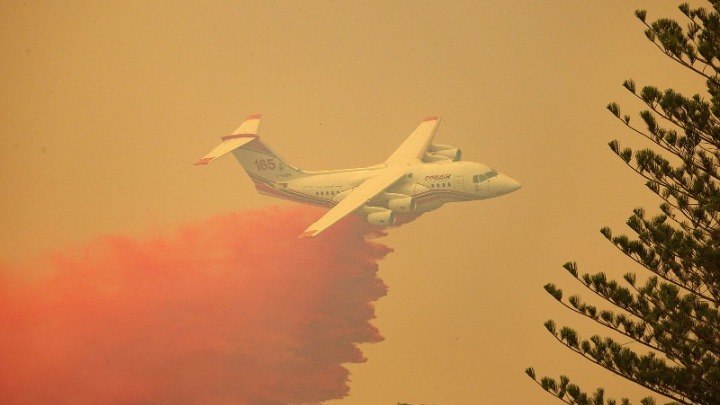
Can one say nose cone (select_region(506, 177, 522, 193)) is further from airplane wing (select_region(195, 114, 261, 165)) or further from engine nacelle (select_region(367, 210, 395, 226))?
airplane wing (select_region(195, 114, 261, 165))

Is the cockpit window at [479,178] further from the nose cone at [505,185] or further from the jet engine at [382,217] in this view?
the jet engine at [382,217]

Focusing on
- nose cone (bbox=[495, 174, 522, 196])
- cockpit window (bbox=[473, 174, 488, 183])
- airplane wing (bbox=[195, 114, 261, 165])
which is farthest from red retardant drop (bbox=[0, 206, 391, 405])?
nose cone (bbox=[495, 174, 522, 196])

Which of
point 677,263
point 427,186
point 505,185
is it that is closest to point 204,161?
point 427,186

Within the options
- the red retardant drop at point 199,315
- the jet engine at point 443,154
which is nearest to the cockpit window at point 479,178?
the jet engine at point 443,154

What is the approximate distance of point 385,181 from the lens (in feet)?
50.2

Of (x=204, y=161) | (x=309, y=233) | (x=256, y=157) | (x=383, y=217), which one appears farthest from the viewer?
(x=204, y=161)

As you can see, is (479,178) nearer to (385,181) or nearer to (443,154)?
(443,154)

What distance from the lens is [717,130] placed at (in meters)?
11.6

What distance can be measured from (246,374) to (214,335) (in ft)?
1.80

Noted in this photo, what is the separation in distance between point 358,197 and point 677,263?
4275 millimetres

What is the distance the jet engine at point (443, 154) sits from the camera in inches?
613

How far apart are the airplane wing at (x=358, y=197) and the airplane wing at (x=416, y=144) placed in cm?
14

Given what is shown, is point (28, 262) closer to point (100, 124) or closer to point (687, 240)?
point (100, 124)

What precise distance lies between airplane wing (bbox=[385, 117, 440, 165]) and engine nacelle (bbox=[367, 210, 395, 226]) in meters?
0.63
